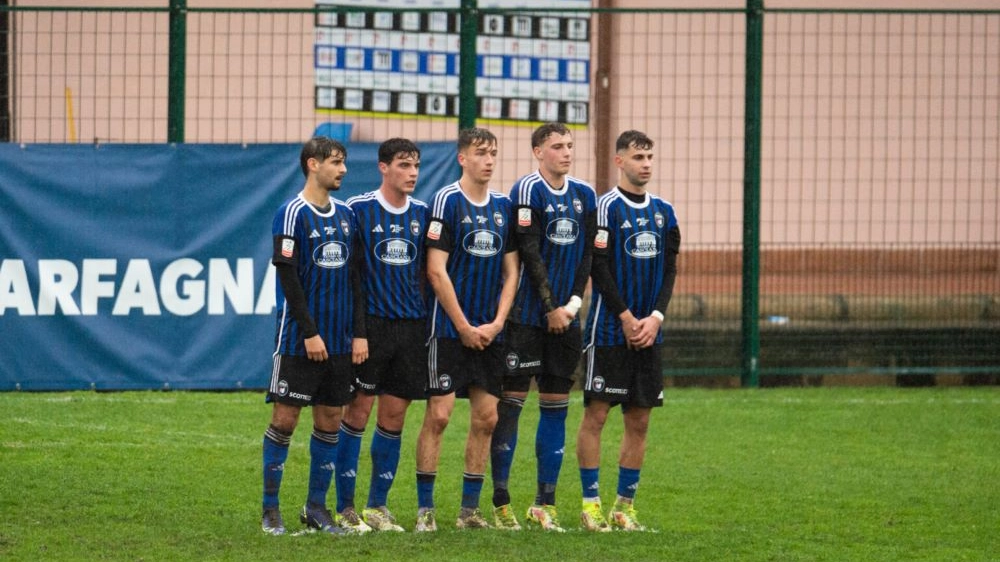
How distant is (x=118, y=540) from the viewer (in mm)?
7340

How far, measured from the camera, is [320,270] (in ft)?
24.7

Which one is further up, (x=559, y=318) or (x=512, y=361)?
(x=559, y=318)

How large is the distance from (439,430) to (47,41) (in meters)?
8.18

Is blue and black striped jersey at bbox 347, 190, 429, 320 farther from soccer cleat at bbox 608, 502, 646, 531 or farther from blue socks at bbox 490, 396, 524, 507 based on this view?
soccer cleat at bbox 608, 502, 646, 531

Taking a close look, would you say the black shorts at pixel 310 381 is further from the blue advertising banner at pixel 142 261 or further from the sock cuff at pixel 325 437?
the blue advertising banner at pixel 142 261

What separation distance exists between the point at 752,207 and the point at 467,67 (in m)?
2.80

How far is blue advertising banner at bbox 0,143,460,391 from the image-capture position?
1239 cm

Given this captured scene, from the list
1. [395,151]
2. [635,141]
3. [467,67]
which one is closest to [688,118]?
[467,67]

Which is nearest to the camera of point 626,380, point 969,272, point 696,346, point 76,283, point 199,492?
point 626,380

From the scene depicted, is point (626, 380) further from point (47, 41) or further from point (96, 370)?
point (47, 41)

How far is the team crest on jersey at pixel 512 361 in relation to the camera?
7887 mm

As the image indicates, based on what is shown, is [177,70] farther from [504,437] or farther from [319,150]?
[504,437]

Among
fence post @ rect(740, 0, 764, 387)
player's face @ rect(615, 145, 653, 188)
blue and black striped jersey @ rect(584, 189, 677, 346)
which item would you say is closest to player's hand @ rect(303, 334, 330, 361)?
blue and black striped jersey @ rect(584, 189, 677, 346)

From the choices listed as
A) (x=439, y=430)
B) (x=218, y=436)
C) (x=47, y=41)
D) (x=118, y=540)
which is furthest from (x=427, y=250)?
(x=47, y=41)
